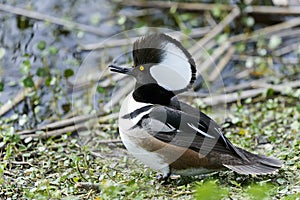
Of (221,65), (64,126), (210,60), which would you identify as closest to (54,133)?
(64,126)

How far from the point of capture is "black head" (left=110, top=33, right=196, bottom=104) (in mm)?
4562

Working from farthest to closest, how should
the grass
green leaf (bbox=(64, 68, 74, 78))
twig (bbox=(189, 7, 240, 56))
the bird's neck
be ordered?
twig (bbox=(189, 7, 240, 56)) → green leaf (bbox=(64, 68, 74, 78)) → the bird's neck → the grass

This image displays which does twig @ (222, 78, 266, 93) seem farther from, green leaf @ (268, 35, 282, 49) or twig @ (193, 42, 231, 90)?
green leaf @ (268, 35, 282, 49)

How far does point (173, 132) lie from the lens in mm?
4605

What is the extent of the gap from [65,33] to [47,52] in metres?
0.93

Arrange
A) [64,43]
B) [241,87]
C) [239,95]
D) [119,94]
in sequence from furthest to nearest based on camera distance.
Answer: [64,43] → [241,87] → [119,94] → [239,95]

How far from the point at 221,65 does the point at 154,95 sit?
2681 millimetres

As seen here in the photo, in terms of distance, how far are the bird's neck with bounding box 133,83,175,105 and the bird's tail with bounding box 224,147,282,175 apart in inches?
25.3

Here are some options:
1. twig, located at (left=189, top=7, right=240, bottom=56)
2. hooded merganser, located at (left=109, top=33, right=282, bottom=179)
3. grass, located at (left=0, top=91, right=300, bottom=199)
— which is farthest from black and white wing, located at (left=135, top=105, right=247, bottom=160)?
twig, located at (left=189, top=7, right=240, bottom=56)

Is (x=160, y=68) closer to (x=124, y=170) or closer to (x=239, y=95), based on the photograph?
(x=124, y=170)

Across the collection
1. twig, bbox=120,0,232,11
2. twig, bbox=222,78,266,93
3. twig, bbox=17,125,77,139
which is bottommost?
twig, bbox=17,125,77,139

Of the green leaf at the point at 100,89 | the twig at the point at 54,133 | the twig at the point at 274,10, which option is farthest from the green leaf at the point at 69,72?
the twig at the point at 274,10

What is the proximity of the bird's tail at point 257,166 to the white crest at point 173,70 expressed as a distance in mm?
677

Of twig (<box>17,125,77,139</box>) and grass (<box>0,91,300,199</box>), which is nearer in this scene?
grass (<box>0,91,300,199</box>)
